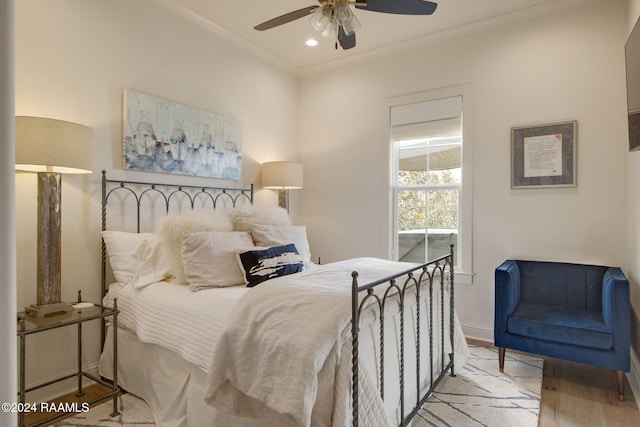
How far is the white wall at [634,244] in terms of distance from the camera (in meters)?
2.37

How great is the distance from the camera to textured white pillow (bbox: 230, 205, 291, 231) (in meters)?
2.73

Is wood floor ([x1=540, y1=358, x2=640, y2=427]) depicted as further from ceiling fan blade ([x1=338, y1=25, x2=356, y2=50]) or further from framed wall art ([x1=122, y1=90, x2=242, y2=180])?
framed wall art ([x1=122, y1=90, x2=242, y2=180])

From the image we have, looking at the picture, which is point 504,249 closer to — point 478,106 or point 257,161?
point 478,106

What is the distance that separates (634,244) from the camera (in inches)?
98.0

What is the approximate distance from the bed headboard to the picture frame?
2714mm

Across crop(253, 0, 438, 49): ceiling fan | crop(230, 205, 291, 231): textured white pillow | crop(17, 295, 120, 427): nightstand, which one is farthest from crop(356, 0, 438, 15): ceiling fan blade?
crop(17, 295, 120, 427): nightstand

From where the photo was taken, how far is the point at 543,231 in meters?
3.10

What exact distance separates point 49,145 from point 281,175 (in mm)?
2099

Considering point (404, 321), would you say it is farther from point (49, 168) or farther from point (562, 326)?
point (49, 168)

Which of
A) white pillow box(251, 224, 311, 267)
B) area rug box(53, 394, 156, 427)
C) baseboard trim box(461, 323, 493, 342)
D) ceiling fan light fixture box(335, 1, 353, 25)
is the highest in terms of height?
ceiling fan light fixture box(335, 1, 353, 25)

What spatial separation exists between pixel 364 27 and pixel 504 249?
2422mm

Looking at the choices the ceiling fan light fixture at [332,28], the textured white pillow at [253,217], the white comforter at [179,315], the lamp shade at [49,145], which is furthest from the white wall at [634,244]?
the lamp shade at [49,145]

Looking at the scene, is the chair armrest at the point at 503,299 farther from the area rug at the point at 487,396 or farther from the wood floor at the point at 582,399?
the wood floor at the point at 582,399

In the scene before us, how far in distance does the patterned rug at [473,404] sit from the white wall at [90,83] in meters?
0.60
